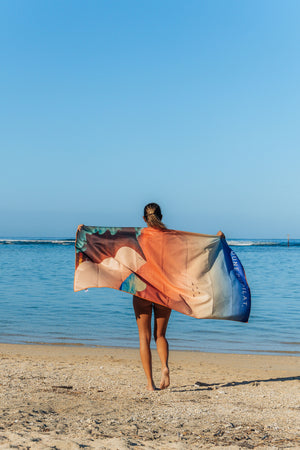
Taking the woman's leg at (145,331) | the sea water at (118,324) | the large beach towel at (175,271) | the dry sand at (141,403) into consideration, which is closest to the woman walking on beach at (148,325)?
the woman's leg at (145,331)

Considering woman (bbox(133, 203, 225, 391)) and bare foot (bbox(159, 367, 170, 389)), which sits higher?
woman (bbox(133, 203, 225, 391))

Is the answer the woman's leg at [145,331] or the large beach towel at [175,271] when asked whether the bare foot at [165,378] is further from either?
the large beach towel at [175,271]

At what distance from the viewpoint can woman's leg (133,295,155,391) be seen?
5.63 metres

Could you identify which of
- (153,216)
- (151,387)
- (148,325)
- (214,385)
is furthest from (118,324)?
(153,216)

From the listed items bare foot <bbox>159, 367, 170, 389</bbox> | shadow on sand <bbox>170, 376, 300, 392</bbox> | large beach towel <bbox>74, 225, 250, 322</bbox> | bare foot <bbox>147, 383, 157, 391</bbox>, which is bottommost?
shadow on sand <bbox>170, 376, 300, 392</bbox>

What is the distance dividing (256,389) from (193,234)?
6.55 ft

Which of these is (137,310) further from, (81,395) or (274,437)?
(274,437)

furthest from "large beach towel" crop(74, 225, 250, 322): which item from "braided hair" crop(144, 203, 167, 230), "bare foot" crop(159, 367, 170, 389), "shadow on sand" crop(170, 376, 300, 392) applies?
"shadow on sand" crop(170, 376, 300, 392)

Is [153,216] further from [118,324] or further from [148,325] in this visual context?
[118,324]

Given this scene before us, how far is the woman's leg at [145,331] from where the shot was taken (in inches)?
222

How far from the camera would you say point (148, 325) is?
5.67 m

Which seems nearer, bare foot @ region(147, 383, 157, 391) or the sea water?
bare foot @ region(147, 383, 157, 391)

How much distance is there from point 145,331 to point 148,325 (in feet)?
0.27

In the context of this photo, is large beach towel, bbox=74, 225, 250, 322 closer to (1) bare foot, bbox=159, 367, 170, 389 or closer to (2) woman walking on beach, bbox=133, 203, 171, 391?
(2) woman walking on beach, bbox=133, 203, 171, 391
